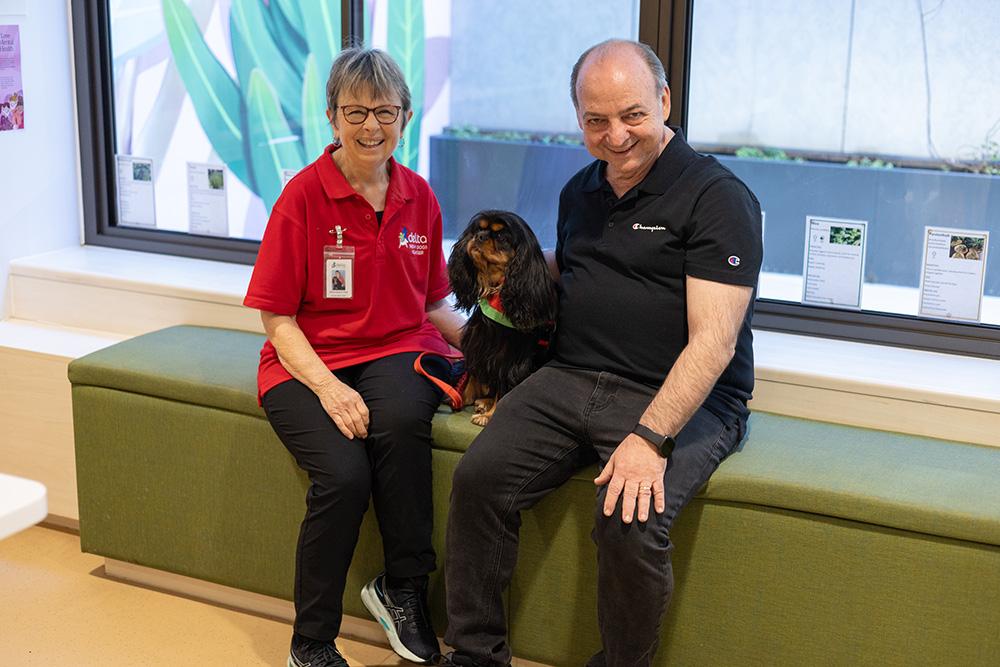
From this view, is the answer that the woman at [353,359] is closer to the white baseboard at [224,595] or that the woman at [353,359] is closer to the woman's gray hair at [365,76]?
the woman's gray hair at [365,76]

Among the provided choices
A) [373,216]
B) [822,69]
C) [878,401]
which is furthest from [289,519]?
[822,69]

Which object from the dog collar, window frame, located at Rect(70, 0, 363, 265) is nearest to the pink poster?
window frame, located at Rect(70, 0, 363, 265)

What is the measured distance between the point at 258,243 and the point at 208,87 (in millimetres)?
548

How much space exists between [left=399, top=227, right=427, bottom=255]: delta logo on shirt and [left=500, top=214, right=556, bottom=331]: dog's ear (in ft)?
1.15

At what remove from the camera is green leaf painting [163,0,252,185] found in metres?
3.71

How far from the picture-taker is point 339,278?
2697 mm

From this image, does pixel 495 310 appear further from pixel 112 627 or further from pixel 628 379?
pixel 112 627

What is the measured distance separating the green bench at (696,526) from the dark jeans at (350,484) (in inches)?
2.8

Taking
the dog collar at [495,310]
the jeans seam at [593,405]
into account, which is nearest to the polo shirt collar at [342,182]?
the dog collar at [495,310]

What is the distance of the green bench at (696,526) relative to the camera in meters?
2.26

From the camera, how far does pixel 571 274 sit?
256 cm

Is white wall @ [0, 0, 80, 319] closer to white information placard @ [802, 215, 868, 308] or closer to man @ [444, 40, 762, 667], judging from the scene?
man @ [444, 40, 762, 667]

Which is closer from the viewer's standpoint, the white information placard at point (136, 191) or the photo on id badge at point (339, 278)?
the photo on id badge at point (339, 278)

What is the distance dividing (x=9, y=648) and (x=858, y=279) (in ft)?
7.54
